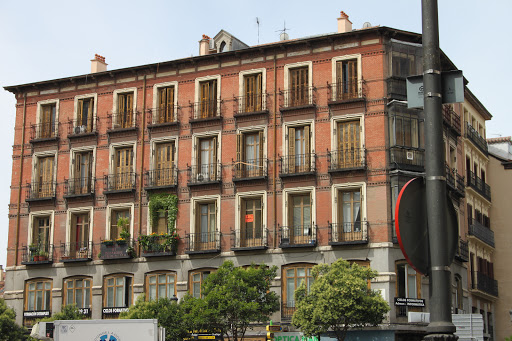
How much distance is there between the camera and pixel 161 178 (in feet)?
149

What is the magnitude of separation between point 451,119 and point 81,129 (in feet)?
73.9

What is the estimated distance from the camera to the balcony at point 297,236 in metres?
40.7

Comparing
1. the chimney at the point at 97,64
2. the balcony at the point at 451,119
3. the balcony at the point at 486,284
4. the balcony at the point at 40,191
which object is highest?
the chimney at the point at 97,64

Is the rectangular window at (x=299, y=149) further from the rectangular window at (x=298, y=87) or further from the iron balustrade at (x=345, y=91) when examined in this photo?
the iron balustrade at (x=345, y=91)

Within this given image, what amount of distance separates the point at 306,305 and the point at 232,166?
10.7 meters

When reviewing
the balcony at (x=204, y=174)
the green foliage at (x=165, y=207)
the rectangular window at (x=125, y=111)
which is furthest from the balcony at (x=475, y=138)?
the rectangular window at (x=125, y=111)

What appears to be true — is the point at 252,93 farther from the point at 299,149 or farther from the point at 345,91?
the point at 345,91

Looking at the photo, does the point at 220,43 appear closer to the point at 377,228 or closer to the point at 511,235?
the point at 377,228

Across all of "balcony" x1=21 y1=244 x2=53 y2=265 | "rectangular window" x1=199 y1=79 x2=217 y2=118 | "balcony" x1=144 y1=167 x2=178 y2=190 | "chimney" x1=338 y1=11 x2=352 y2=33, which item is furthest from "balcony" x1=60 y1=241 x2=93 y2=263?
"chimney" x1=338 y1=11 x2=352 y2=33

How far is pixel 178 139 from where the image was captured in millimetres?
45375

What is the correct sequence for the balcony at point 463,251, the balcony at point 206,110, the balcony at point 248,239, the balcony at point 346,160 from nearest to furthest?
the balcony at point 346,160
the balcony at point 248,239
the balcony at point 463,251
the balcony at point 206,110

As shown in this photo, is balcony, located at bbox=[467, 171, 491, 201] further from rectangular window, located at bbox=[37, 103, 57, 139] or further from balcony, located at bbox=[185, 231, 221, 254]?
rectangular window, located at bbox=[37, 103, 57, 139]

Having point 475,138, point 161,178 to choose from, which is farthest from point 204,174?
point 475,138

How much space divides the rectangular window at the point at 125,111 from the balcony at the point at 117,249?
23.2 feet
